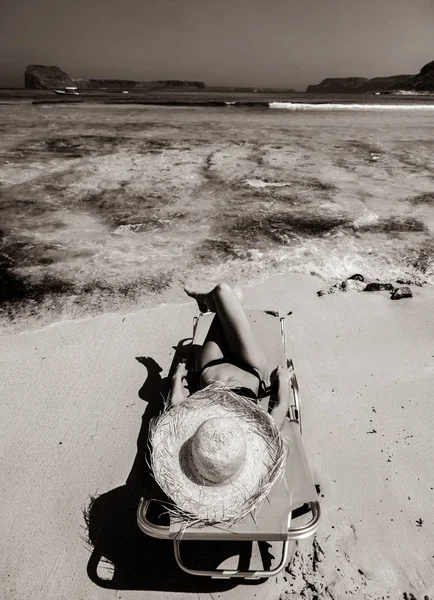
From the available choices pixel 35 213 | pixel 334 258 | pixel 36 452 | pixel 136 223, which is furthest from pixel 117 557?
pixel 35 213

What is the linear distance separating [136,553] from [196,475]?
92 cm

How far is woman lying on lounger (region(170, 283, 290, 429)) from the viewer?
277 centimetres

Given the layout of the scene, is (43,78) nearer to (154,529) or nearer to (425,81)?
(425,81)

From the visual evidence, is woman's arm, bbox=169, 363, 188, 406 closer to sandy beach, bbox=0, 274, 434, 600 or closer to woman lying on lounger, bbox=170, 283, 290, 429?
woman lying on lounger, bbox=170, 283, 290, 429

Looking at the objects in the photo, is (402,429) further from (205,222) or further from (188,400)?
(205,222)

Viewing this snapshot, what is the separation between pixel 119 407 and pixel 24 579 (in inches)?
55.2

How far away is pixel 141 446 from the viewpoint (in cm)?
320

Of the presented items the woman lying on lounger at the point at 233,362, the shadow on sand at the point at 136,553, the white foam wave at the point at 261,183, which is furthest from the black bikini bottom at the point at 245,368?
the white foam wave at the point at 261,183

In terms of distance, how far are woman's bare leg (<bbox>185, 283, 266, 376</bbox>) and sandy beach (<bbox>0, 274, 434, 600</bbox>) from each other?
2.93 feet

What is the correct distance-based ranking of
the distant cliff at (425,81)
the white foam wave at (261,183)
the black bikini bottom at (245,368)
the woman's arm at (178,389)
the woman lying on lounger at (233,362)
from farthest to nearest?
1. the distant cliff at (425,81)
2. the white foam wave at (261,183)
3. the black bikini bottom at (245,368)
4. the woman lying on lounger at (233,362)
5. the woman's arm at (178,389)

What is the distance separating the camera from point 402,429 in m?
3.31

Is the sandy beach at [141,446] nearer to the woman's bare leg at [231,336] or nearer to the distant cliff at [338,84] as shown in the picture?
the woman's bare leg at [231,336]

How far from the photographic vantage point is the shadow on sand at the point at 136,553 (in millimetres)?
2389

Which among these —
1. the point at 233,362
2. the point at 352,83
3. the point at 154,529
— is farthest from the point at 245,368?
the point at 352,83
